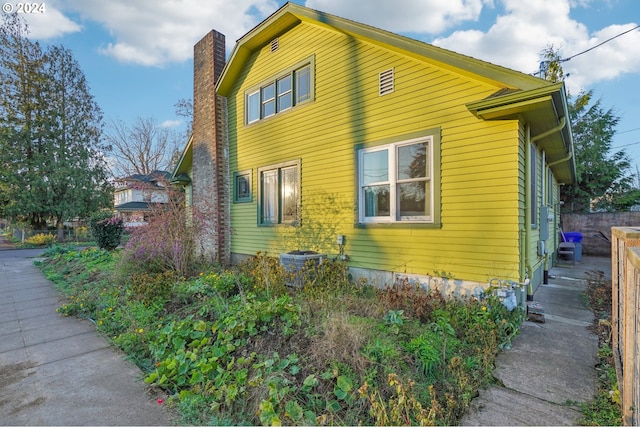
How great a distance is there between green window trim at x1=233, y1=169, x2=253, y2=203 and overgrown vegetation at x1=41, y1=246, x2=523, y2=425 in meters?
3.69

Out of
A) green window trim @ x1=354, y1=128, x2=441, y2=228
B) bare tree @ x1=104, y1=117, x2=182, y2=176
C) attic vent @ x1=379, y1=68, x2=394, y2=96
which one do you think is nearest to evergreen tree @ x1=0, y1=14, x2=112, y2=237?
bare tree @ x1=104, y1=117, x2=182, y2=176

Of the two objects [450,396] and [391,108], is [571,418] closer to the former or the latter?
[450,396]

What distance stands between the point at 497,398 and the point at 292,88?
23.3ft

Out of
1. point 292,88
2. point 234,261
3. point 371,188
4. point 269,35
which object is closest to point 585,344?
point 371,188

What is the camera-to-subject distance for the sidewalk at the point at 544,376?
235 centimetres

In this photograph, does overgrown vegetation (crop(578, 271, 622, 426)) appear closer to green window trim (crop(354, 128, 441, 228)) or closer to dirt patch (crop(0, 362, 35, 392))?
green window trim (crop(354, 128, 441, 228))

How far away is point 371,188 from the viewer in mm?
5984

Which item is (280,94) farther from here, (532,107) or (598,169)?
(598,169)

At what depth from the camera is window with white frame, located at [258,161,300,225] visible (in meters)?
7.48

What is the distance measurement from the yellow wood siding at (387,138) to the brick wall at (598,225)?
1085cm

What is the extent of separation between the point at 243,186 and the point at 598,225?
1370 centimetres

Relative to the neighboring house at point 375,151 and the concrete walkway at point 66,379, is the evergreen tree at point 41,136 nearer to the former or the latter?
the neighboring house at point 375,151

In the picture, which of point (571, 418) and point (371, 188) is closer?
point (571, 418)

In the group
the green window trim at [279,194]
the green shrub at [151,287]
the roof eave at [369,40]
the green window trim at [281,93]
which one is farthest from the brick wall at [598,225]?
the green shrub at [151,287]
